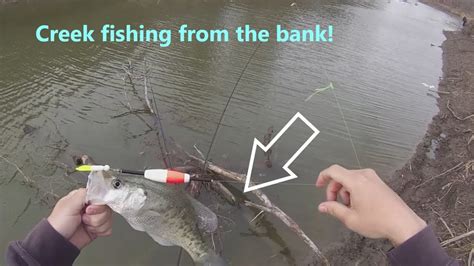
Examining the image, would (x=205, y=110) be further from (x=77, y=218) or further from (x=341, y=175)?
(x=341, y=175)

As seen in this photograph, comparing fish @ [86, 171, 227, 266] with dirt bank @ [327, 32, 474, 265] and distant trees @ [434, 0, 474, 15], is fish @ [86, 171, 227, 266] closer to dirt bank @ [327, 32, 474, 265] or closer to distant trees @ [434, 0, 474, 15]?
dirt bank @ [327, 32, 474, 265]

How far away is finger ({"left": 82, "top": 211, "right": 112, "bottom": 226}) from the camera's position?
2.49 meters

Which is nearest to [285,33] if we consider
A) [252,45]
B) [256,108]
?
[252,45]

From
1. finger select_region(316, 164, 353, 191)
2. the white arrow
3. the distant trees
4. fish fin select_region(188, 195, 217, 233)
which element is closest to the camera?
finger select_region(316, 164, 353, 191)

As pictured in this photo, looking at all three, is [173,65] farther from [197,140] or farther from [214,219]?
[214,219]

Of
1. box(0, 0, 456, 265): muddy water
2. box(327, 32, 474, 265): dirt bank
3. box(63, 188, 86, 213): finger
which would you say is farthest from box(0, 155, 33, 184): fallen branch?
box(327, 32, 474, 265): dirt bank

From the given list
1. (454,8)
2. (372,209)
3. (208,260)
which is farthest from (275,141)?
(454,8)

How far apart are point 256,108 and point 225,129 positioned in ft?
5.41

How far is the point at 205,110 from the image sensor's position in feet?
34.9

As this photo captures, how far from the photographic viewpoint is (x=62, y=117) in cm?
948

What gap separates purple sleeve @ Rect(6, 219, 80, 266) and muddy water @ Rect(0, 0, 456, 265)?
3801mm

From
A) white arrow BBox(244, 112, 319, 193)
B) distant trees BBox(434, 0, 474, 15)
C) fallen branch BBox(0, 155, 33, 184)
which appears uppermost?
distant trees BBox(434, 0, 474, 15)

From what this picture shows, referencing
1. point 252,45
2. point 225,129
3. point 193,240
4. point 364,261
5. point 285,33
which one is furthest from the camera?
point 285,33

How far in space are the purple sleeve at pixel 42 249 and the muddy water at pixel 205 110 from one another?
380 centimetres
